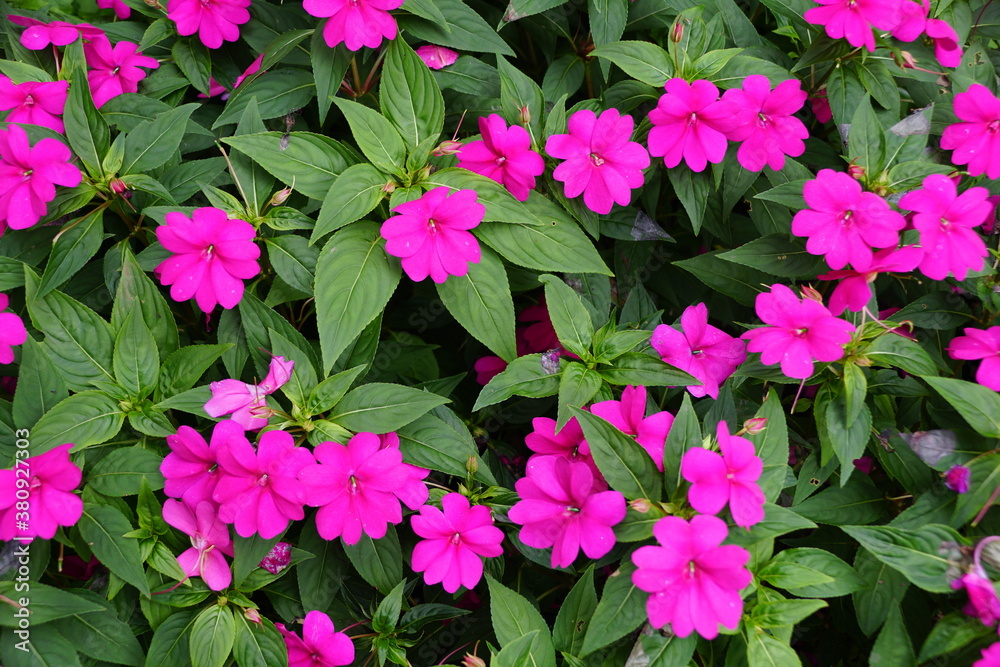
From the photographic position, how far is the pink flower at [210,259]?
1620 millimetres

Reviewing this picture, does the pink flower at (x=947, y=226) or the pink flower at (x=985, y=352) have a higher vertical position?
the pink flower at (x=947, y=226)

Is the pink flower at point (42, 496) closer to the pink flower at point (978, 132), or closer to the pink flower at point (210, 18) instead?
the pink flower at point (210, 18)

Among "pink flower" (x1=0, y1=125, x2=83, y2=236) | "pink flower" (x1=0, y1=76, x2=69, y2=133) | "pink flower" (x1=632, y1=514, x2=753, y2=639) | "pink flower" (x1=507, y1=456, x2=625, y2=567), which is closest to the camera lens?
"pink flower" (x1=632, y1=514, x2=753, y2=639)

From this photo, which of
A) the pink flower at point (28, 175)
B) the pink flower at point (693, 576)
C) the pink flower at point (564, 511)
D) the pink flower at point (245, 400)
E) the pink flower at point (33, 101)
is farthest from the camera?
the pink flower at point (33, 101)

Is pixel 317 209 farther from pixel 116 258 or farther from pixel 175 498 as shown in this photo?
pixel 175 498

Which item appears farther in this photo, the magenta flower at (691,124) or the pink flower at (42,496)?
the magenta flower at (691,124)

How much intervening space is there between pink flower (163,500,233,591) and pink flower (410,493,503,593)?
1.31ft

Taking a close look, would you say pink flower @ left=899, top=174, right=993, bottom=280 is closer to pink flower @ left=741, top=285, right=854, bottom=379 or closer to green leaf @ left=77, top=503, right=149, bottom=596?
pink flower @ left=741, top=285, right=854, bottom=379

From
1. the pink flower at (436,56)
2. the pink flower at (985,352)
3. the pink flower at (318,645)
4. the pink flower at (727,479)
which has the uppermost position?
the pink flower at (436,56)

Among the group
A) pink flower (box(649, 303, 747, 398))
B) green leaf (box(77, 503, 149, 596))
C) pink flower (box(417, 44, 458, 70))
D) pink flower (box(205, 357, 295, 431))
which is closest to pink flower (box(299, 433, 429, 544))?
pink flower (box(205, 357, 295, 431))

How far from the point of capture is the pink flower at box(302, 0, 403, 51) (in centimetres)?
176

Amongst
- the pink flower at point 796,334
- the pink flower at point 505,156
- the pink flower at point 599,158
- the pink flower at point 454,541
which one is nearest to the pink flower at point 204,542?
the pink flower at point 454,541

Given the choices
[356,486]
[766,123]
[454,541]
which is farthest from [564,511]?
[766,123]

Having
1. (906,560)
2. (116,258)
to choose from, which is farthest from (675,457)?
(116,258)
